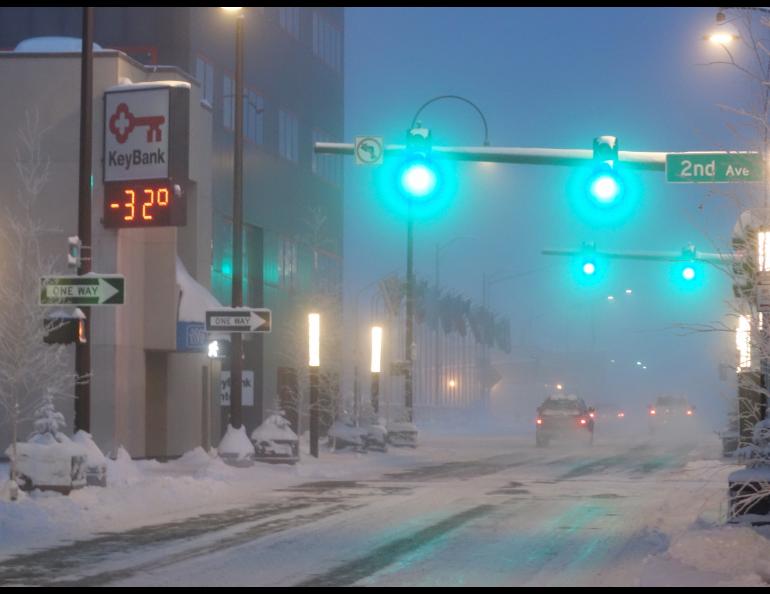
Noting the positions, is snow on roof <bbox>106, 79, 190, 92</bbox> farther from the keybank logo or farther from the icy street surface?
the icy street surface

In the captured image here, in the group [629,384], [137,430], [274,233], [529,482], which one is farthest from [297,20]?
[629,384]

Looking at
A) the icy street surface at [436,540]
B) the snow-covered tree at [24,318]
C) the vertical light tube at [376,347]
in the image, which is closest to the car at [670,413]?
the vertical light tube at [376,347]

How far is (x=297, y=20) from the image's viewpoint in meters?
48.8

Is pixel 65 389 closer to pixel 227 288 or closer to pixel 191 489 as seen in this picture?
pixel 191 489

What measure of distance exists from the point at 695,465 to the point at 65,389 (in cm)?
1482

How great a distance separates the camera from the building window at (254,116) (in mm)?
43656

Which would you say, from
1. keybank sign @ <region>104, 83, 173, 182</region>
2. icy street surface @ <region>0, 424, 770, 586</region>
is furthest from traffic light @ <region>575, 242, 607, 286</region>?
keybank sign @ <region>104, 83, 173, 182</region>

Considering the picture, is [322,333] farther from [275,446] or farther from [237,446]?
[237,446]

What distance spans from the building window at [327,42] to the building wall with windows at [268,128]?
0.05 metres

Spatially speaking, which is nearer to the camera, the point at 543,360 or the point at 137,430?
the point at 137,430

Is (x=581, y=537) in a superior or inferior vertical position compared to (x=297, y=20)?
inferior

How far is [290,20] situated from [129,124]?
74.6 ft

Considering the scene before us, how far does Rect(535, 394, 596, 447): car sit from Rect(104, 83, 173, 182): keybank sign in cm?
2102

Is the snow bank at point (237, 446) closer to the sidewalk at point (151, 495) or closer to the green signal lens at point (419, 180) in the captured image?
the sidewalk at point (151, 495)
